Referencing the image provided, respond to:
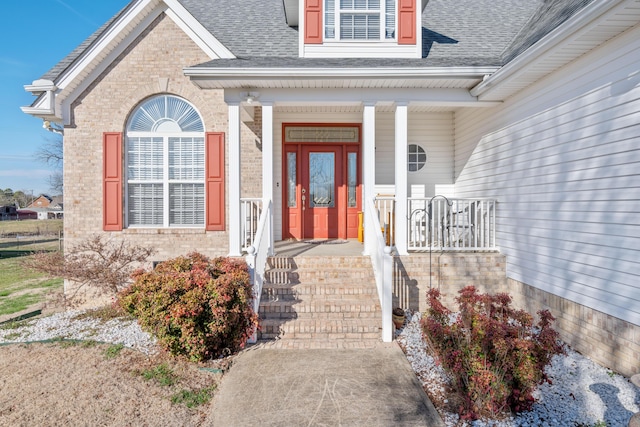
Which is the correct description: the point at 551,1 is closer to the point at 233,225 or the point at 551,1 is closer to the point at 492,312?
the point at 492,312

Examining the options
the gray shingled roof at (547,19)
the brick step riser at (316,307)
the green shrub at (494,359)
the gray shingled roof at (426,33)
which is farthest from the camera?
the gray shingled roof at (426,33)

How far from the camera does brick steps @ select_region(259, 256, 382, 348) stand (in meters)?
4.90

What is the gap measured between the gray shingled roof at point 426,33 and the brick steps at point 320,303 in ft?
10.9

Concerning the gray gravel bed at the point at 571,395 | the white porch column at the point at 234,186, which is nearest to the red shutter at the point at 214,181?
the white porch column at the point at 234,186

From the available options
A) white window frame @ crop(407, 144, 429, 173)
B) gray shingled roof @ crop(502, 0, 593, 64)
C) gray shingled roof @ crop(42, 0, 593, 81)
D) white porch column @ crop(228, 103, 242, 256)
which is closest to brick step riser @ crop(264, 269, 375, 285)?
white porch column @ crop(228, 103, 242, 256)

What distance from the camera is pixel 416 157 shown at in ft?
27.3

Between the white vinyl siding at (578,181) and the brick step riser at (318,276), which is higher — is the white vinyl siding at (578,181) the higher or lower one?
the higher one

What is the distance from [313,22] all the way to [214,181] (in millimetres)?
3818

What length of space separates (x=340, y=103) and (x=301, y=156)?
87.1 inches

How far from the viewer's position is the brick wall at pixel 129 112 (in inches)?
288

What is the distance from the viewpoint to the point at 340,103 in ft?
21.0

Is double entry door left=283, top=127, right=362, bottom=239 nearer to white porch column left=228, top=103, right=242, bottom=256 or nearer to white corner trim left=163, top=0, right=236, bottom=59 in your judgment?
white porch column left=228, top=103, right=242, bottom=256

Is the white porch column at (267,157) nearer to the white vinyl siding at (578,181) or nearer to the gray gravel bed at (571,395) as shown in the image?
the gray gravel bed at (571,395)

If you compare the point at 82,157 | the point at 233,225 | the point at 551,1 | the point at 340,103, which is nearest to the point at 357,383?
the point at 233,225
